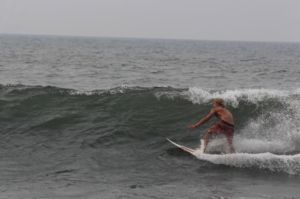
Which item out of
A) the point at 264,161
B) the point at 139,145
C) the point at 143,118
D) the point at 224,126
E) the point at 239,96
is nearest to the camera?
the point at 264,161

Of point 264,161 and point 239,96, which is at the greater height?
point 239,96

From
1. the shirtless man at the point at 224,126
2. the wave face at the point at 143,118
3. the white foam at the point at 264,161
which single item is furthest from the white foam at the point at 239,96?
the white foam at the point at 264,161

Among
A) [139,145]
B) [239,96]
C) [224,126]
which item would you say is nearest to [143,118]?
[139,145]

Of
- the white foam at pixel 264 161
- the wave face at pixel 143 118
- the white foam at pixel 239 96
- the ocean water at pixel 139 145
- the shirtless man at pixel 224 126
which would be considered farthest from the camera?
the white foam at pixel 239 96

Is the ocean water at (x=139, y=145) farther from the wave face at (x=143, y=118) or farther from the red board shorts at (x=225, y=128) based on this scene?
the red board shorts at (x=225, y=128)

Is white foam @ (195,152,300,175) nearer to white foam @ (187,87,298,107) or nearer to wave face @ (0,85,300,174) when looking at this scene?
wave face @ (0,85,300,174)

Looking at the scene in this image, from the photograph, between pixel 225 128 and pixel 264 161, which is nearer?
pixel 264 161

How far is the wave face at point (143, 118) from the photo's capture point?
49.6ft

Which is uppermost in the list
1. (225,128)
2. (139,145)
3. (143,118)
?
(225,128)

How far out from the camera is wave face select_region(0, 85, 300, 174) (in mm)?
15117

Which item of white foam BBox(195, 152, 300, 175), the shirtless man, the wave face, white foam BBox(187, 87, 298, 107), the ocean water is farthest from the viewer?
white foam BBox(187, 87, 298, 107)

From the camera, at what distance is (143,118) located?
18.2 m

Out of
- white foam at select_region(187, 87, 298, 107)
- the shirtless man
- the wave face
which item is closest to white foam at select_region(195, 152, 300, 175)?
the wave face

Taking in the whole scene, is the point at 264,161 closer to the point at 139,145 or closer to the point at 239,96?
the point at 139,145
